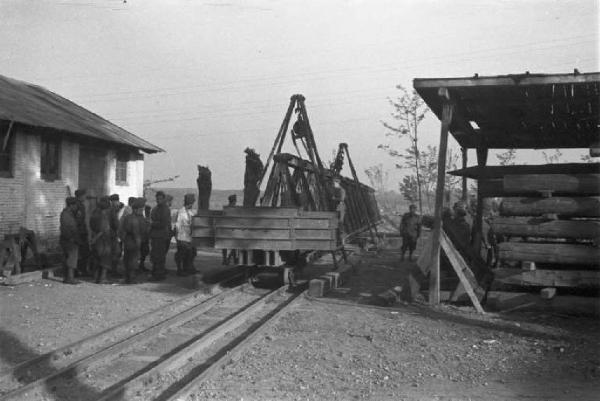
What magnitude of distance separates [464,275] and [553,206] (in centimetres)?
168

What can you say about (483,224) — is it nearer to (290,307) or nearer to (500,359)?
(290,307)

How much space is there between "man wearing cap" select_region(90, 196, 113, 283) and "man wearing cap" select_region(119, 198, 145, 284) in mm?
299

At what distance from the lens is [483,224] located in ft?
42.7

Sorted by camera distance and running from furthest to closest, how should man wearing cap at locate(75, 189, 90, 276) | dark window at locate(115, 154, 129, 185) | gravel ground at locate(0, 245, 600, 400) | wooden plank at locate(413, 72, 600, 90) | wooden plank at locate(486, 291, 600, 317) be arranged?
dark window at locate(115, 154, 129, 185), man wearing cap at locate(75, 189, 90, 276), wooden plank at locate(486, 291, 600, 317), wooden plank at locate(413, 72, 600, 90), gravel ground at locate(0, 245, 600, 400)

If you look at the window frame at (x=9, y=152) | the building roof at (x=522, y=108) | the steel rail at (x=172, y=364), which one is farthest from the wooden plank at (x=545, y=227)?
the window frame at (x=9, y=152)

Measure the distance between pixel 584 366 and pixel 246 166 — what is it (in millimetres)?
7552

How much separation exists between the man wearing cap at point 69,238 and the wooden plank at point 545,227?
25.0 feet

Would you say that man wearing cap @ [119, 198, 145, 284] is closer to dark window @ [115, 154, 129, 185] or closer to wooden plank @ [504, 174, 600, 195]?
wooden plank @ [504, 174, 600, 195]

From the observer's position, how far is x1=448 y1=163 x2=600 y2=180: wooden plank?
960 cm

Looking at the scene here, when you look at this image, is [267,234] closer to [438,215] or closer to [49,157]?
[438,215]

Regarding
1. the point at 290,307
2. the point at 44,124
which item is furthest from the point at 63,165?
→ the point at 290,307

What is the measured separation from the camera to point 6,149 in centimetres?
1359

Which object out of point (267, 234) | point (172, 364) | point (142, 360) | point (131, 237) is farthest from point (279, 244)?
point (172, 364)

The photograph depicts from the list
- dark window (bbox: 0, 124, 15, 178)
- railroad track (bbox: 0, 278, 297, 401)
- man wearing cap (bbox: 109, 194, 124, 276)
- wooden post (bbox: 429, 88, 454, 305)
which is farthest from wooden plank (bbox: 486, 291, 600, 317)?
dark window (bbox: 0, 124, 15, 178)
